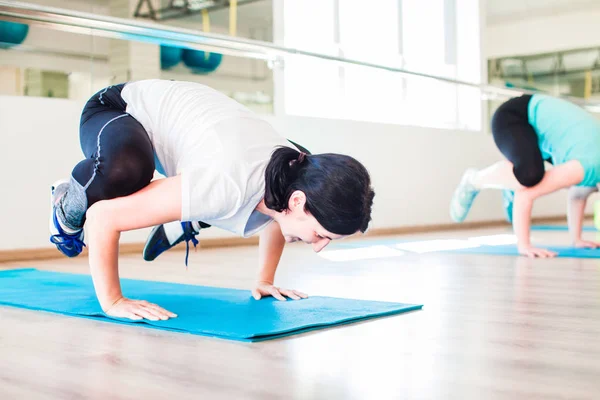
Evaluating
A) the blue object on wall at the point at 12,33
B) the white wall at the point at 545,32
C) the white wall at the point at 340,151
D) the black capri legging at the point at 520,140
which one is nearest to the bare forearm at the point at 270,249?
the black capri legging at the point at 520,140

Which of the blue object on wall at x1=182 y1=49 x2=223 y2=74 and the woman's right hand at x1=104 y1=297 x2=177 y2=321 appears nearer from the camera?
the woman's right hand at x1=104 y1=297 x2=177 y2=321

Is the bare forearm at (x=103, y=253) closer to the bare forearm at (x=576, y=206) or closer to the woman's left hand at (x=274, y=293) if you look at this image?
the woman's left hand at (x=274, y=293)

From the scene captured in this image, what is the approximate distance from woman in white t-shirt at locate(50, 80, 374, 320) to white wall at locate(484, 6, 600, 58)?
5.56 metres

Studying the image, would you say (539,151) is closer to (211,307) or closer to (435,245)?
(435,245)

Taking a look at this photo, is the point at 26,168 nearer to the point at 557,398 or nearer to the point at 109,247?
the point at 109,247

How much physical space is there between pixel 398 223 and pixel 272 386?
3655 millimetres

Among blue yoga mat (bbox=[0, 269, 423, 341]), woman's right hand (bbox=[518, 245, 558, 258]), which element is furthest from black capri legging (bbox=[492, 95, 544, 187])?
blue yoga mat (bbox=[0, 269, 423, 341])

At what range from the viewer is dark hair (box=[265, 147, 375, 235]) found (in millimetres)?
1292

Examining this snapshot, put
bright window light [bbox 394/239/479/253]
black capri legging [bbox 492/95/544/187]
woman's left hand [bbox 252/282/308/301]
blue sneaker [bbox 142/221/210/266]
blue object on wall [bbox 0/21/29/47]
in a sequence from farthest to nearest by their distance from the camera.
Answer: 1. bright window light [bbox 394/239/479/253]
2. blue object on wall [bbox 0/21/29/47]
3. black capri legging [bbox 492/95/544/187]
4. blue sneaker [bbox 142/221/210/266]
5. woman's left hand [bbox 252/282/308/301]

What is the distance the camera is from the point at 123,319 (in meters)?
1.38

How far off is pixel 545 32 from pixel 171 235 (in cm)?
636

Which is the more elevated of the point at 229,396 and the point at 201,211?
the point at 201,211

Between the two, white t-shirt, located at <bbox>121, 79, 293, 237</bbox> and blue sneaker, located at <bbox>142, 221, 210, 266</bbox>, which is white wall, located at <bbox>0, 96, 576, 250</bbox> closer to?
blue sneaker, located at <bbox>142, 221, 210, 266</bbox>

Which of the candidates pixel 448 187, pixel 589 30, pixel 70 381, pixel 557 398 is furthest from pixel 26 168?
pixel 589 30
